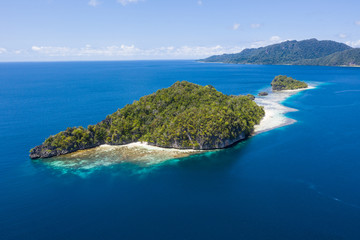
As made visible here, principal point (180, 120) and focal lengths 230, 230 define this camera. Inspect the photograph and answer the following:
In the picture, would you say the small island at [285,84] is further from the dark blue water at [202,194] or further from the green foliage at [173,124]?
the dark blue water at [202,194]

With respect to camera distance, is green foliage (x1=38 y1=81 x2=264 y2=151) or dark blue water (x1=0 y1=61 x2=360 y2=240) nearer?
dark blue water (x1=0 y1=61 x2=360 y2=240)

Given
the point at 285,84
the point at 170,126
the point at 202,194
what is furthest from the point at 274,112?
the point at 285,84


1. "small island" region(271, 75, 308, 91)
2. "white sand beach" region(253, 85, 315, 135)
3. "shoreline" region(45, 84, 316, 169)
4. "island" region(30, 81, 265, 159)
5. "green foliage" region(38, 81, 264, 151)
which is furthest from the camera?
"small island" region(271, 75, 308, 91)

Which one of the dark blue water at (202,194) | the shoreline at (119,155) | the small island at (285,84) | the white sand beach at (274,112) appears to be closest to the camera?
the dark blue water at (202,194)

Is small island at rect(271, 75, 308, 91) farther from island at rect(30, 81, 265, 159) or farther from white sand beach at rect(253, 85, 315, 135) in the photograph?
island at rect(30, 81, 265, 159)

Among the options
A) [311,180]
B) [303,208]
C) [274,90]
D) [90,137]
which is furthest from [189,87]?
[274,90]

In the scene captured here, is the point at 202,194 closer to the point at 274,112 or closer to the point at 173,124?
the point at 173,124

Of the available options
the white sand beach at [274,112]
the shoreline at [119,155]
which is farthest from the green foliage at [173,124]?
the white sand beach at [274,112]

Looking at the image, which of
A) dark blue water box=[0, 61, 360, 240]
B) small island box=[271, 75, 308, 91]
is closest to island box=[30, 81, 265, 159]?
dark blue water box=[0, 61, 360, 240]
